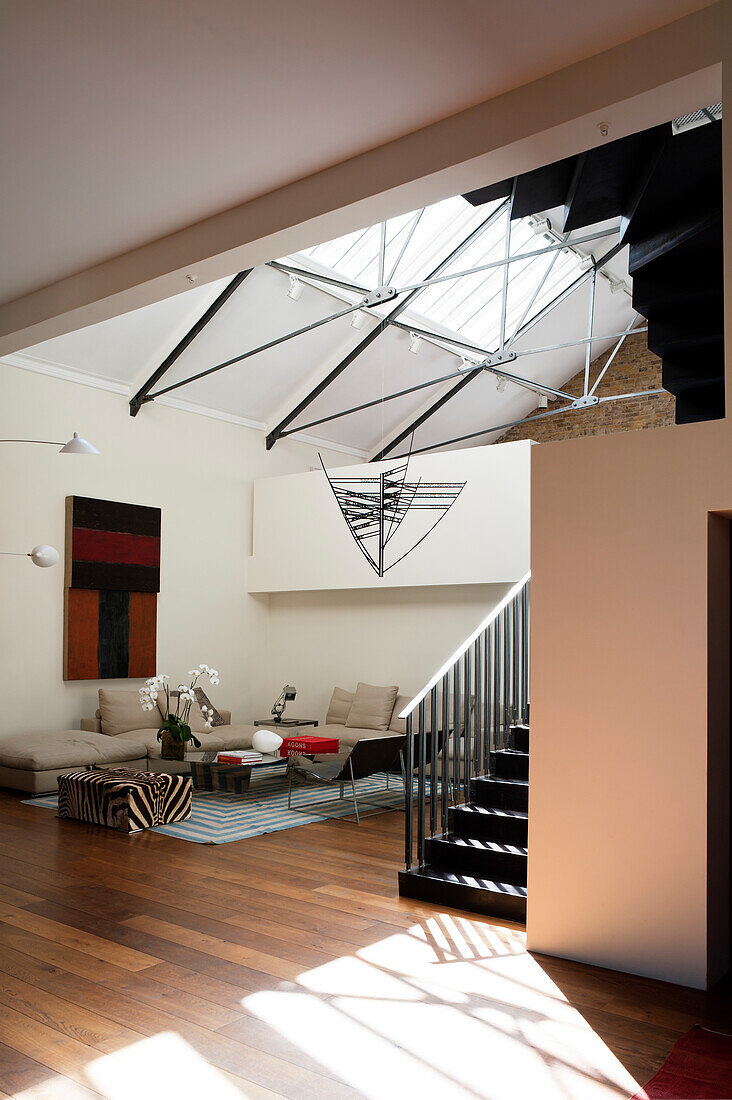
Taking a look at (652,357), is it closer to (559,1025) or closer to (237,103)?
(237,103)

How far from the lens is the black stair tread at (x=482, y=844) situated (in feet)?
15.1

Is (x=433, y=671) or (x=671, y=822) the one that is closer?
(x=671, y=822)

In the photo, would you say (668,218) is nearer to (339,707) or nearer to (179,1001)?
(179,1001)

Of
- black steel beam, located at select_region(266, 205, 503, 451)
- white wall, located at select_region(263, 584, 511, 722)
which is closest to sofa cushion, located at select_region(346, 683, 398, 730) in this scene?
white wall, located at select_region(263, 584, 511, 722)

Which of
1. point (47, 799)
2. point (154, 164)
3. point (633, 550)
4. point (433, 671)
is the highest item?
point (154, 164)

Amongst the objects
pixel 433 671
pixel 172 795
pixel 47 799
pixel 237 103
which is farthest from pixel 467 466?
pixel 237 103

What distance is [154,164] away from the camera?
420 cm

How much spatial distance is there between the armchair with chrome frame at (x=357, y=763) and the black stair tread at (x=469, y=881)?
1.86 meters

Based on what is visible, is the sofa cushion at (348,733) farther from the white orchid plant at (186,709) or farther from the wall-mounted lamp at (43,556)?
the wall-mounted lamp at (43,556)

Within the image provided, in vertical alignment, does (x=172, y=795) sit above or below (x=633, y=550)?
below

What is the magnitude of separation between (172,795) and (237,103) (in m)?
4.83

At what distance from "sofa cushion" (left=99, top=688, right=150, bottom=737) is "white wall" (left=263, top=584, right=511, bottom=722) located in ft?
8.46

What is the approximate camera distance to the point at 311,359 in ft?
35.4

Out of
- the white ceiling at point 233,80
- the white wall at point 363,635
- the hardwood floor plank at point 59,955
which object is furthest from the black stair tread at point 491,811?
the white wall at point 363,635
